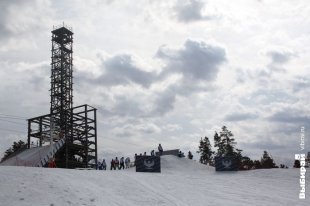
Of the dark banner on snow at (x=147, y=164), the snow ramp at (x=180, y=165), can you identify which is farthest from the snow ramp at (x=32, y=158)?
the snow ramp at (x=180, y=165)

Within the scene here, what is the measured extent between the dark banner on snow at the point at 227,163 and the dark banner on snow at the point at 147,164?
26.7ft

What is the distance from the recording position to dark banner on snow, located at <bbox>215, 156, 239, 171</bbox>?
45.8m

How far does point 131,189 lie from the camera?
2727cm

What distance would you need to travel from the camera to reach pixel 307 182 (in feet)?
134

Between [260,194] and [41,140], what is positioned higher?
[41,140]

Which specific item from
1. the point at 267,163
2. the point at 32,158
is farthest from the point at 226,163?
the point at 267,163

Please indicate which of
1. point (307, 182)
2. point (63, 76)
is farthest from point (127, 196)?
point (63, 76)

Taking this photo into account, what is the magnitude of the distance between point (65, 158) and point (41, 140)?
4478 mm

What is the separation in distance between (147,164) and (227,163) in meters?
10.2

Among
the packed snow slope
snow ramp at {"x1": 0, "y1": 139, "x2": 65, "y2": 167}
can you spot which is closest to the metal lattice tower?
snow ramp at {"x1": 0, "y1": 139, "x2": 65, "y2": 167}

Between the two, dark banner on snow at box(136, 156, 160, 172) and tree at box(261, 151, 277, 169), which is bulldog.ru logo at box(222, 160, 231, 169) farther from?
tree at box(261, 151, 277, 169)

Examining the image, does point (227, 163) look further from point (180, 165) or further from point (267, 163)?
point (267, 163)

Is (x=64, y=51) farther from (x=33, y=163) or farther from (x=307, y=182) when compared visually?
A: (x=307, y=182)

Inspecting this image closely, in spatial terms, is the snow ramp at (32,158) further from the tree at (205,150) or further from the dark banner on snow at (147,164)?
the tree at (205,150)
